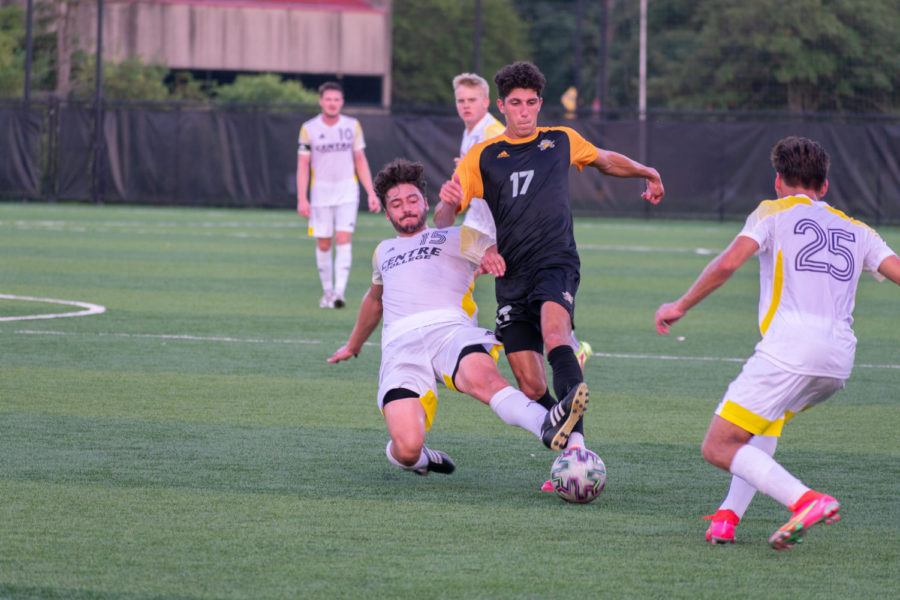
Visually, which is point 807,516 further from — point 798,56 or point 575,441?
point 798,56

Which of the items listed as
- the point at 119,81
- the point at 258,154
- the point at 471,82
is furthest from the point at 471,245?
the point at 119,81

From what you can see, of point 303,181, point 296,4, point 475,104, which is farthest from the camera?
point 296,4

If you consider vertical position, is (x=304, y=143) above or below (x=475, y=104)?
below

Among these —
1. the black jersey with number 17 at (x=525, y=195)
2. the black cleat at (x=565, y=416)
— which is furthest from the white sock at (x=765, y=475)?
the black jersey with number 17 at (x=525, y=195)

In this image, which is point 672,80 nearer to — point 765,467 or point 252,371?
point 252,371

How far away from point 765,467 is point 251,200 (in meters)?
26.4

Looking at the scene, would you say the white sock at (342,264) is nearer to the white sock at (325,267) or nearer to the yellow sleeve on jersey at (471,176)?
the white sock at (325,267)

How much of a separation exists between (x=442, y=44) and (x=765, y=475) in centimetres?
5292

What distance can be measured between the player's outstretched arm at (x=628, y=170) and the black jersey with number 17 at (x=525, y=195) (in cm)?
19

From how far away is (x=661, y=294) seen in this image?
49.6 feet

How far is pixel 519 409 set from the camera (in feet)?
19.0

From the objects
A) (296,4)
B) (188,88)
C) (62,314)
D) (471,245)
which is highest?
(296,4)

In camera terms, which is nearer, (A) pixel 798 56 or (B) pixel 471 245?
(B) pixel 471 245

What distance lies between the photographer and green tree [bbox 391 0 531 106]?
179 feet
